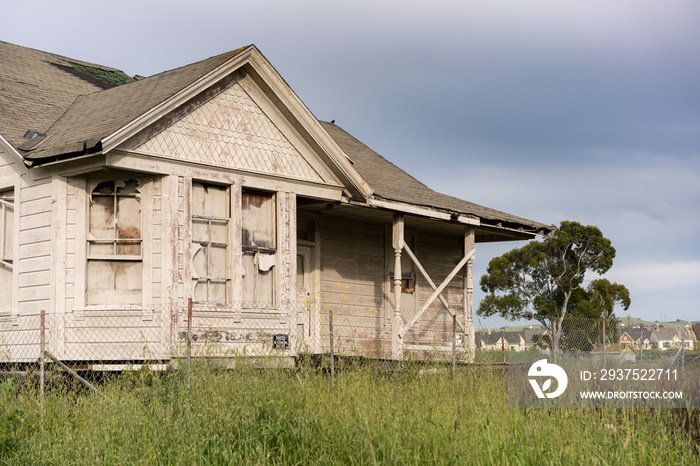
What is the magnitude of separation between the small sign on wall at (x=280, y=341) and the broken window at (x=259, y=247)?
1.74 ft

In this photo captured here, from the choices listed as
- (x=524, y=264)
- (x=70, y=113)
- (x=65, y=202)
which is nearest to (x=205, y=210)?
(x=65, y=202)

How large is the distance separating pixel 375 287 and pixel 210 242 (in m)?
5.15

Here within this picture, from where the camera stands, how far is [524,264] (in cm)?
4966

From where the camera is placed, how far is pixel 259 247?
12859mm

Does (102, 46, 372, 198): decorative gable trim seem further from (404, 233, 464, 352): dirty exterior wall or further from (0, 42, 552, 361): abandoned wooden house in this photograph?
(404, 233, 464, 352): dirty exterior wall

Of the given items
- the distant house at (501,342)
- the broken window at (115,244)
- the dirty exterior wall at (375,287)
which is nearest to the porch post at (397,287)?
the dirty exterior wall at (375,287)

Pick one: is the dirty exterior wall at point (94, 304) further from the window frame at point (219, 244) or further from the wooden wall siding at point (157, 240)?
the window frame at point (219, 244)

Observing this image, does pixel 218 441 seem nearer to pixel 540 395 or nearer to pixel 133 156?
pixel 540 395

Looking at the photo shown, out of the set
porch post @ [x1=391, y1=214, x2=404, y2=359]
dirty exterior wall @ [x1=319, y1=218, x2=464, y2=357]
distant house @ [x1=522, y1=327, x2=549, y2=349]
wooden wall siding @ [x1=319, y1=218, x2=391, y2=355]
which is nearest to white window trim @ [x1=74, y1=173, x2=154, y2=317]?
dirty exterior wall @ [x1=319, y1=218, x2=464, y2=357]

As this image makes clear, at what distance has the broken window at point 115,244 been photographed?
11.6 metres

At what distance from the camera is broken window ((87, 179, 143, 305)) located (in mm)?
11625

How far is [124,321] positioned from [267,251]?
2583mm

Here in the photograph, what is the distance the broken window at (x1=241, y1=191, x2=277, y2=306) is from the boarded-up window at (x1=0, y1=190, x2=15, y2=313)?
354cm

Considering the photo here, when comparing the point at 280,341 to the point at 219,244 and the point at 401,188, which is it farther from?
the point at 401,188
